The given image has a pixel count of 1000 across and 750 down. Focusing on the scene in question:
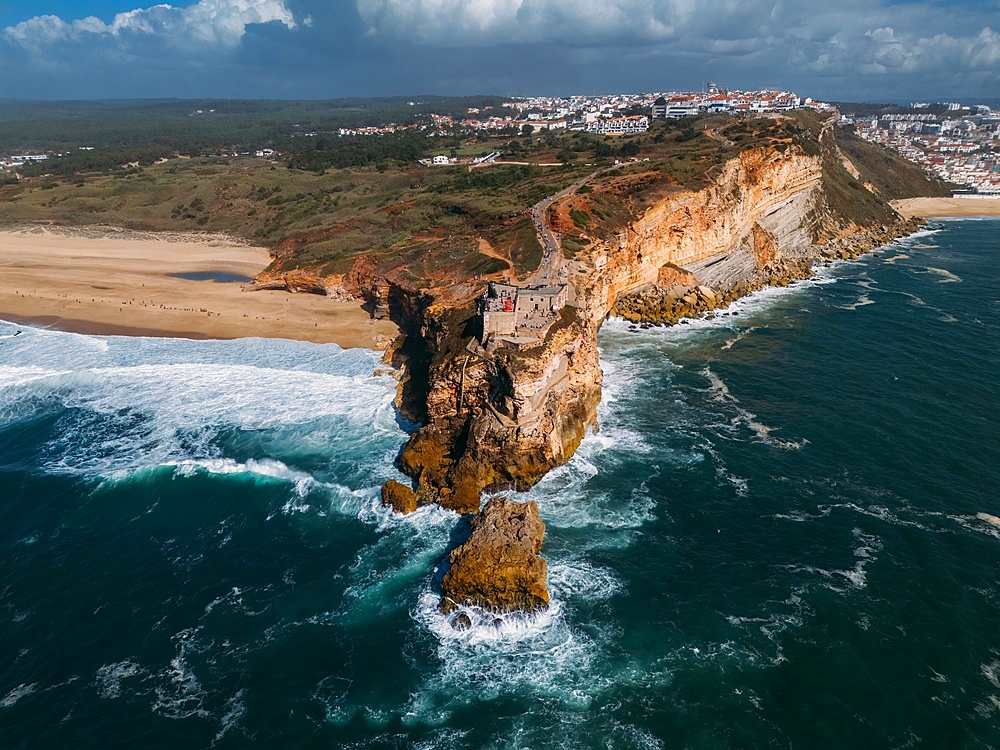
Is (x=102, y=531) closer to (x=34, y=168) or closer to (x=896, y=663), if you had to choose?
(x=896, y=663)

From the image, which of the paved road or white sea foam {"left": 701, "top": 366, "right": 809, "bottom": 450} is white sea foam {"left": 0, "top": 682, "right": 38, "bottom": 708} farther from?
white sea foam {"left": 701, "top": 366, "right": 809, "bottom": 450}

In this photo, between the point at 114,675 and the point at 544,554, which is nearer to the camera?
the point at 114,675

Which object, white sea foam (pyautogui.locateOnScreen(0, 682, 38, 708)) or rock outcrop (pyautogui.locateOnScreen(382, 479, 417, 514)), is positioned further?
rock outcrop (pyautogui.locateOnScreen(382, 479, 417, 514))

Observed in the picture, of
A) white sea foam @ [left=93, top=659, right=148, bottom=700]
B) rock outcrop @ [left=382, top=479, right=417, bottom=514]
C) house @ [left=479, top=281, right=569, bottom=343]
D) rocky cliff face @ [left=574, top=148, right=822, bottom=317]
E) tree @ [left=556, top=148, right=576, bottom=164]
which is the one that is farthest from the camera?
tree @ [left=556, top=148, right=576, bottom=164]

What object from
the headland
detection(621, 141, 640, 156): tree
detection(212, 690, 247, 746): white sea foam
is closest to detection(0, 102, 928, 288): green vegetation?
the headland

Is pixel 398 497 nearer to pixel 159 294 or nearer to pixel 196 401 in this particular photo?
pixel 196 401

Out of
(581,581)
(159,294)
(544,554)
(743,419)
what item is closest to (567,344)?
(544,554)

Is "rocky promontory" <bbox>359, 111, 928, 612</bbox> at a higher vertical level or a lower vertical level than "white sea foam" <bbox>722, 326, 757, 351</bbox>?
higher
